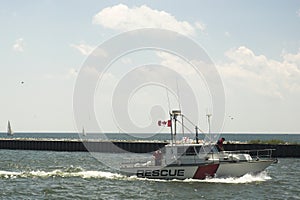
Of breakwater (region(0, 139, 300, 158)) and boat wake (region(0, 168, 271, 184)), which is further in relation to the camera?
breakwater (region(0, 139, 300, 158))

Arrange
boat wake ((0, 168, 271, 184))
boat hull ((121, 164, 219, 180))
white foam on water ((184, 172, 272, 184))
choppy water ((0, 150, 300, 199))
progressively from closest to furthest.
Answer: choppy water ((0, 150, 300, 199))
white foam on water ((184, 172, 272, 184))
boat hull ((121, 164, 219, 180))
boat wake ((0, 168, 271, 184))

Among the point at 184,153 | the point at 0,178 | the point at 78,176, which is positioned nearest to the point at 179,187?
the point at 184,153

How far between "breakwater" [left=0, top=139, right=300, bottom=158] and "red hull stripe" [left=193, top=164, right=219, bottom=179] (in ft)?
108

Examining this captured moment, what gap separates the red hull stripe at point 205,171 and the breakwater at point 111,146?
32.9 metres

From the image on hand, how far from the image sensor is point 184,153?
3691 centimetres

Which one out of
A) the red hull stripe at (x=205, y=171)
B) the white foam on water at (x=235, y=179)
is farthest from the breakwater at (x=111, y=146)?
the red hull stripe at (x=205, y=171)

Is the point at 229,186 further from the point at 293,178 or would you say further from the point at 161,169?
the point at 293,178

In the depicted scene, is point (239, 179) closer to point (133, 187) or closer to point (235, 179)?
point (235, 179)

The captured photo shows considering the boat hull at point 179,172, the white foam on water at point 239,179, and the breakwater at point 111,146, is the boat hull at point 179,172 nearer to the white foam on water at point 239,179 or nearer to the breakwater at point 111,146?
the white foam on water at point 239,179

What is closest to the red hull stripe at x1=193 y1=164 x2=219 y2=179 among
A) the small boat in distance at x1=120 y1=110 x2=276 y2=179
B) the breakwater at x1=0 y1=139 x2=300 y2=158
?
the small boat in distance at x1=120 y1=110 x2=276 y2=179

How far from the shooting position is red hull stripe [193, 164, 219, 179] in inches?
1436

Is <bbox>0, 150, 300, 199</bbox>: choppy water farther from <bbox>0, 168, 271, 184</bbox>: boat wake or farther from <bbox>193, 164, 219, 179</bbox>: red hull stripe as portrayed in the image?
<bbox>193, 164, 219, 179</bbox>: red hull stripe

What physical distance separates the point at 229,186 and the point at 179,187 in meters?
3.75

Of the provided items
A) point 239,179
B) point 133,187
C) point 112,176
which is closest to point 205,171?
point 239,179
